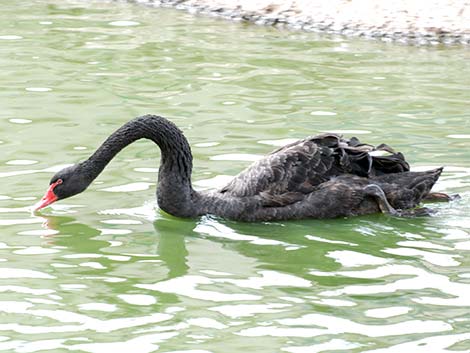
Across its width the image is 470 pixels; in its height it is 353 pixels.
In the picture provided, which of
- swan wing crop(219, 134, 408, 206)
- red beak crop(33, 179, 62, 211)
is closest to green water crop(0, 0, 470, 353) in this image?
red beak crop(33, 179, 62, 211)

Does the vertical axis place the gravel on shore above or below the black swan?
above

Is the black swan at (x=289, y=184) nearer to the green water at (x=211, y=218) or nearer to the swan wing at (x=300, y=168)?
the swan wing at (x=300, y=168)

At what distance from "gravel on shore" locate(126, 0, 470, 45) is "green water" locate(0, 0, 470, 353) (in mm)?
264

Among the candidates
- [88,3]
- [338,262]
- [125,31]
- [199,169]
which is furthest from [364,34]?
[338,262]

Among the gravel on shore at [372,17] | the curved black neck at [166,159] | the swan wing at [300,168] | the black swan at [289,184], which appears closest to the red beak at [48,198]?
the black swan at [289,184]

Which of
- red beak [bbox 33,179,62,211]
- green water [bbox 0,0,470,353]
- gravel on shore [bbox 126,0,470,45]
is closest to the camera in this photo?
green water [bbox 0,0,470,353]

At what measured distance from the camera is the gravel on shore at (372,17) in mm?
13188

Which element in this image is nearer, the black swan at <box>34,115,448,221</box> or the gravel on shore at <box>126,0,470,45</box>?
the black swan at <box>34,115,448,221</box>

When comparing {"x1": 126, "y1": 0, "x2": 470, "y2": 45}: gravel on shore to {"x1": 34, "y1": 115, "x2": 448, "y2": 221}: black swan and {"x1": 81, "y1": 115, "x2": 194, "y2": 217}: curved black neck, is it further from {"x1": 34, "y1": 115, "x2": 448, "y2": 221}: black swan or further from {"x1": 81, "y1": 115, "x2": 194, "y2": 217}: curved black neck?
{"x1": 81, "y1": 115, "x2": 194, "y2": 217}: curved black neck

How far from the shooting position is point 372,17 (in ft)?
44.4

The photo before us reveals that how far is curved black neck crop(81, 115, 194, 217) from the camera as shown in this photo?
842 centimetres

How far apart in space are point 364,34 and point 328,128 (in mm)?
3506

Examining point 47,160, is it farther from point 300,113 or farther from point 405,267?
point 405,267

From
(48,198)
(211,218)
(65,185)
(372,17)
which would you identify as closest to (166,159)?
(211,218)
